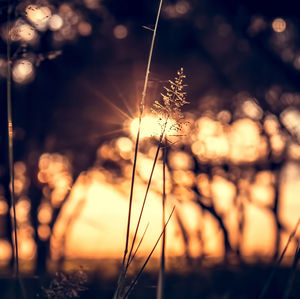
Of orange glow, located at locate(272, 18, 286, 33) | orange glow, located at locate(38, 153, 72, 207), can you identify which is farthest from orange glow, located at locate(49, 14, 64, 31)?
orange glow, located at locate(272, 18, 286, 33)

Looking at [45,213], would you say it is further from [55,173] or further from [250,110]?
[250,110]

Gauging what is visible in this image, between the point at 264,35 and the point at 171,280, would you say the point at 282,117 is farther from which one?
the point at 171,280

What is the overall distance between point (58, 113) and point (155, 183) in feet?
6.78

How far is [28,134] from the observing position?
9.12 metres

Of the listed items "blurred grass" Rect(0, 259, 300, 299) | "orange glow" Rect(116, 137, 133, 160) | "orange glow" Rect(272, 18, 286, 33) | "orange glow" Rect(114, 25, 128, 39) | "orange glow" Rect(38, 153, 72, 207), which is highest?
"orange glow" Rect(114, 25, 128, 39)

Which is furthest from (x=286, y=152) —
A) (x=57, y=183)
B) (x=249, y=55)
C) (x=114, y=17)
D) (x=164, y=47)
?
(x=57, y=183)

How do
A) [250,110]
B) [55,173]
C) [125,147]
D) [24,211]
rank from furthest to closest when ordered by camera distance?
[24,211], [55,173], [125,147], [250,110]

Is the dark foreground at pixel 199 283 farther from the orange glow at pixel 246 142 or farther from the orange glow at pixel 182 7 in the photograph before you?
the orange glow at pixel 182 7

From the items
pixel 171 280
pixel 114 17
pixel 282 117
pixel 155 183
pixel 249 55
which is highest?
pixel 114 17

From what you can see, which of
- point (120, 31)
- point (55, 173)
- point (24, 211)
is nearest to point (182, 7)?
point (120, 31)

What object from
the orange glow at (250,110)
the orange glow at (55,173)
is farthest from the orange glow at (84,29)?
the orange glow at (250,110)

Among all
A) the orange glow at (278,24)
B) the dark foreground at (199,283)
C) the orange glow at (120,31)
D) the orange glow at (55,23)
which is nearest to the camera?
the dark foreground at (199,283)

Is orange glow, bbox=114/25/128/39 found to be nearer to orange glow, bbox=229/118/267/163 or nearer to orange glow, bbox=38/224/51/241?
orange glow, bbox=229/118/267/163

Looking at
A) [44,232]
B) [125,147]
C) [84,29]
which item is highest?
[84,29]
